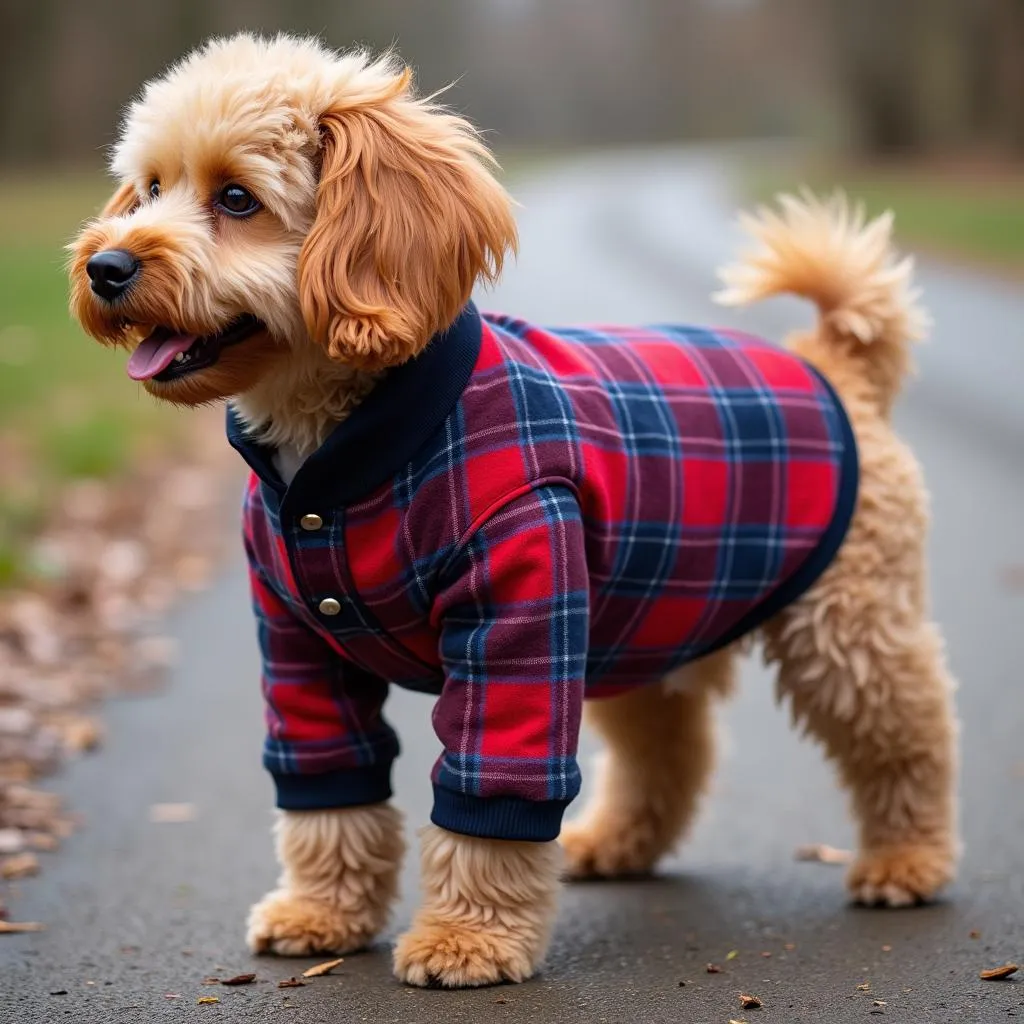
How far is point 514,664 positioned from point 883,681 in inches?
46.8

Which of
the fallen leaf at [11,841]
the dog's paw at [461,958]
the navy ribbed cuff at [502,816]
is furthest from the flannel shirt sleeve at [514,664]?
the fallen leaf at [11,841]

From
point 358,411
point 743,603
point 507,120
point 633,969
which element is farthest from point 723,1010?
point 507,120

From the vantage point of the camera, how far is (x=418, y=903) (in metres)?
4.45

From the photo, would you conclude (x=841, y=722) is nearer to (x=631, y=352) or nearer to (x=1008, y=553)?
(x=631, y=352)

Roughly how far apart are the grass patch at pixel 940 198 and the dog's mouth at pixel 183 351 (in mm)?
17902

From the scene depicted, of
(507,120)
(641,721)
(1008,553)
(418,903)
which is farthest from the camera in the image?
(507,120)

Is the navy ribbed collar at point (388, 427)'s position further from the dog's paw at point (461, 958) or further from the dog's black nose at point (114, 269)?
the dog's paw at point (461, 958)

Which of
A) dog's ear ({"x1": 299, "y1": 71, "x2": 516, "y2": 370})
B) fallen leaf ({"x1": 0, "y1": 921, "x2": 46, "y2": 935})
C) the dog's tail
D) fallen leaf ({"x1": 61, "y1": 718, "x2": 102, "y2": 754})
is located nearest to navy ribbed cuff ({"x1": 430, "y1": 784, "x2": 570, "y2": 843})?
dog's ear ({"x1": 299, "y1": 71, "x2": 516, "y2": 370})

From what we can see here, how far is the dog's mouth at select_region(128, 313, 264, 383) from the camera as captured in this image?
11.4 feet

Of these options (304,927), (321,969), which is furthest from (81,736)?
(321,969)

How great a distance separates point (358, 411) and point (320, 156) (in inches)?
21.2

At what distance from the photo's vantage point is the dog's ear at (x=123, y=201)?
12.3 feet

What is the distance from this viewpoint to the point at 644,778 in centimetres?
475

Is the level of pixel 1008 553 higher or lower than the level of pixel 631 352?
lower
